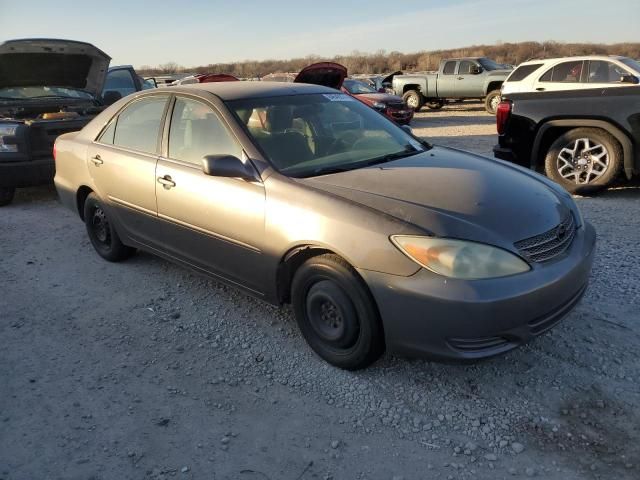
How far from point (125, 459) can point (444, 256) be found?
180 centimetres

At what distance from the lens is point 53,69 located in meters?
7.66

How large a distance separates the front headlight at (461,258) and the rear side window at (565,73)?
10.3 meters

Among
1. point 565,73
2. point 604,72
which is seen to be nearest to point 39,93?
point 565,73

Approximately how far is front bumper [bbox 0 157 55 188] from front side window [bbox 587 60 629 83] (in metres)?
10.3

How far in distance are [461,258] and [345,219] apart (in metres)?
0.64

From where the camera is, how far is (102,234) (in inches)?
197

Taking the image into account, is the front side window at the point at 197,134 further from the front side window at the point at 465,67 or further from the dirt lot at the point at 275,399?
the front side window at the point at 465,67

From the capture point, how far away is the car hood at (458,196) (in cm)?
271

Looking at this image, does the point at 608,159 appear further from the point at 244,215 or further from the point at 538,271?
the point at 244,215

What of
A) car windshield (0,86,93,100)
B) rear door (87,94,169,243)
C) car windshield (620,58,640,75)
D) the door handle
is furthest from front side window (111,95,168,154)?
car windshield (620,58,640,75)

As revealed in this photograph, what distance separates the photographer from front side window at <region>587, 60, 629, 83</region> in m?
10.6

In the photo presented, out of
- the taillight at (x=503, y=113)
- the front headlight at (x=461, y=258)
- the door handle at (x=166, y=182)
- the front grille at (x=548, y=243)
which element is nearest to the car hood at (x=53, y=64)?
the door handle at (x=166, y=182)

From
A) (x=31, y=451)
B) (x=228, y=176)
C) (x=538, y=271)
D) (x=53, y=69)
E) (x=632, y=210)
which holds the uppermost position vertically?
(x=53, y=69)

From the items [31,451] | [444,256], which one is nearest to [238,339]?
[31,451]
